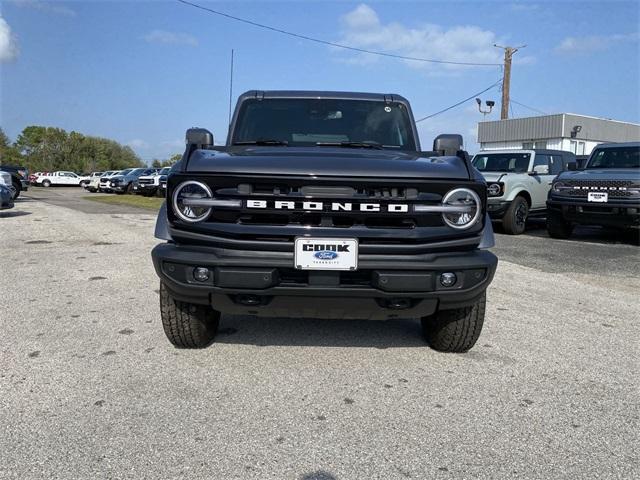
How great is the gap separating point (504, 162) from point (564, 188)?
2.52 m

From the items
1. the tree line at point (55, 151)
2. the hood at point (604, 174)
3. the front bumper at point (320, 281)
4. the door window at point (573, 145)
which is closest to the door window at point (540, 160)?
the hood at point (604, 174)

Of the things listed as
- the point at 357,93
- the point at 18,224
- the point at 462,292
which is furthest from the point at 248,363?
the point at 18,224

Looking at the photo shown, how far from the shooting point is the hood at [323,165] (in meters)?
2.78

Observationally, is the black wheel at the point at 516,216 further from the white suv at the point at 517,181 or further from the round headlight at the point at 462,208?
the round headlight at the point at 462,208

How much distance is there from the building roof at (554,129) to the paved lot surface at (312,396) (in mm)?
29246

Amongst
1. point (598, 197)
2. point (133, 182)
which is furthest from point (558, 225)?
point (133, 182)

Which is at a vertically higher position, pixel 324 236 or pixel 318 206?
pixel 318 206

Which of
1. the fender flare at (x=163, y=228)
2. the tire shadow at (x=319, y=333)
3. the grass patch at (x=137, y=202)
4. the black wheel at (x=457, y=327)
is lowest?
the tire shadow at (x=319, y=333)

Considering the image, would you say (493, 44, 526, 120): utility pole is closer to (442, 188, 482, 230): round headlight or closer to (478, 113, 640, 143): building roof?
(478, 113, 640, 143): building roof

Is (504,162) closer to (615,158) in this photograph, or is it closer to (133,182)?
(615,158)

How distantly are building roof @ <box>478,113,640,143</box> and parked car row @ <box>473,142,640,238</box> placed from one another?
820 inches

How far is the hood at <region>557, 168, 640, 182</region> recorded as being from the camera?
8.84 metres

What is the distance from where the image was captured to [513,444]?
7.73ft

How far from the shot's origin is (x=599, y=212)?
29.7 ft
